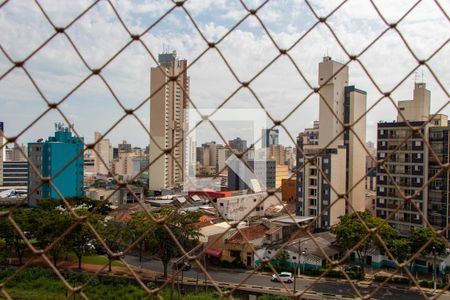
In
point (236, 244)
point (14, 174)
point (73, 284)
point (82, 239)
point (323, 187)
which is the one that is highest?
point (323, 187)

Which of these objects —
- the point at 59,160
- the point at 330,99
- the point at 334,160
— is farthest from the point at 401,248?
the point at 59,160

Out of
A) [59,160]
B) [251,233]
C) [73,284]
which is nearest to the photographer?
[73,284]

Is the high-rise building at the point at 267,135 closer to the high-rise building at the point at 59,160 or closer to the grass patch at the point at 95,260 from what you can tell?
the grass patch at the point at 95,260

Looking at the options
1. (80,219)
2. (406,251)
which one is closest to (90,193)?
(406,251)

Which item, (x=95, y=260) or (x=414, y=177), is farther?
(x=414, y=177)

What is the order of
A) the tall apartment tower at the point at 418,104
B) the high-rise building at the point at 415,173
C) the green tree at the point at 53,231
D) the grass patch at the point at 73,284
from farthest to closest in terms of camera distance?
the tall apartment tower at the point at 418,104
the high-rise building at the point at 415,173
the green tree at the point at 53,231
the grass patch at the point at 73,284

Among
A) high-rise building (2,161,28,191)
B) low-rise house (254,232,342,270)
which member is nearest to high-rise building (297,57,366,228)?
low-rise house (254,232,342,270)

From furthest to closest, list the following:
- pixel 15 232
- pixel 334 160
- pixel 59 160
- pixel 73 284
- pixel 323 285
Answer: pixel 59 160
pixel 334 160
pixel 15 232
pixel 323 285
pixel 73 284

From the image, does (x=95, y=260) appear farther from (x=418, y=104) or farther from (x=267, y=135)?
(x=418, y=104)

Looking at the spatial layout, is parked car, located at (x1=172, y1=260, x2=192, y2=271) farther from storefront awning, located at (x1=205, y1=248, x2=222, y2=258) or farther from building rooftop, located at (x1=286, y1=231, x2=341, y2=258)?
building rooftop, located at (x1=286, y1=231, x2=341, y2=258)

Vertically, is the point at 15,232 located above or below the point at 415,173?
below

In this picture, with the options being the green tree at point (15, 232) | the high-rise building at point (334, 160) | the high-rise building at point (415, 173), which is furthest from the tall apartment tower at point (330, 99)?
the green tree at point (15, 232)

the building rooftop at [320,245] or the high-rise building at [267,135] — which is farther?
the building rooftop at [320,245]

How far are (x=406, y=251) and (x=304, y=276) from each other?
1.35m
